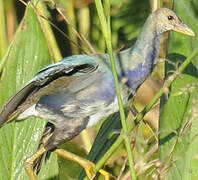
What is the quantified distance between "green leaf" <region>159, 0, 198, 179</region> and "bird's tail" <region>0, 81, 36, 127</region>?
33 cm

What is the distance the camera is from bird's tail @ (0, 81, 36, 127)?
137 cm

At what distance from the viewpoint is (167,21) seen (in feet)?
5.08

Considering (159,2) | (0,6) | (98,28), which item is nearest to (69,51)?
(98,28)

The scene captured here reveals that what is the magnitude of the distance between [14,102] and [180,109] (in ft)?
1.35

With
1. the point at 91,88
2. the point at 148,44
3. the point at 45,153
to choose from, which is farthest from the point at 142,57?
the point at 45,153

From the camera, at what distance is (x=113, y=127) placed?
161 cm

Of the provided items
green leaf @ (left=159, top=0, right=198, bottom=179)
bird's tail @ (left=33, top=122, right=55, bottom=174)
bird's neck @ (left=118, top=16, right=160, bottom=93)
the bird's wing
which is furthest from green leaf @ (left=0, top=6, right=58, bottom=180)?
green leaf @ (left=159, top=0, right=198, bottom=179)

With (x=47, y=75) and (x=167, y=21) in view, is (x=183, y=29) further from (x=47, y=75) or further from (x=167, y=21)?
(x=47, y=75)

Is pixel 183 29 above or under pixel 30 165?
above

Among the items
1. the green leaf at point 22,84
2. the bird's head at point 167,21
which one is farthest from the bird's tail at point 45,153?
the bird's head at point 167,21

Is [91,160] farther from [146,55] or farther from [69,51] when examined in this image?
[69,51]

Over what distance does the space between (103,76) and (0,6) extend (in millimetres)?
970

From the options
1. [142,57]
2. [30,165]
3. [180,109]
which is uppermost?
[142,57]

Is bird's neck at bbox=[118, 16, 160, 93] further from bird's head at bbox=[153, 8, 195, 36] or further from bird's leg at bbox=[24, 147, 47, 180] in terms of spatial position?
bird's leg at bbox=[24, 147, 47, 180]
